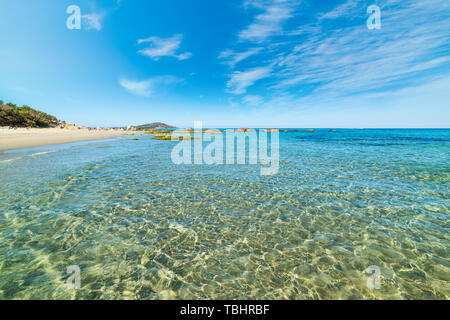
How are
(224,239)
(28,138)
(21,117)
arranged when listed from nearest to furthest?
(224,239) < (28,138) < (21,117)

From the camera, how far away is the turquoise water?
479 centimetres

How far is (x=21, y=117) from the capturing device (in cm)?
6062

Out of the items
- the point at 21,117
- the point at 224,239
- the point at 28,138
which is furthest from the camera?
the point at 21,117

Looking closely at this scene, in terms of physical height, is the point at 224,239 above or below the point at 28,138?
below

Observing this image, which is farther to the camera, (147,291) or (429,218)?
(429,218)

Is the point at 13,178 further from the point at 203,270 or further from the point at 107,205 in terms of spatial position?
the point at 203,270

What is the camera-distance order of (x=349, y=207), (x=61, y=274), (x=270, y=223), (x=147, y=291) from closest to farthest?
(x=147, y=291) → (x=61, y=274) → (x=270, y=223) → (x=349, y=207)

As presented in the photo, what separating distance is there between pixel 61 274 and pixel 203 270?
14.9 ft

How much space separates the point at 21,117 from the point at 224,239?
9621 cm

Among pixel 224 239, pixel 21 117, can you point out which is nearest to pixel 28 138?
pixel 21 117

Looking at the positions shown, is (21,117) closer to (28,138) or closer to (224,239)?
(28,138)

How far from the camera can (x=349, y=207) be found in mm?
9234
